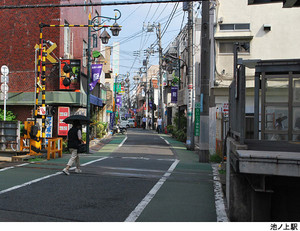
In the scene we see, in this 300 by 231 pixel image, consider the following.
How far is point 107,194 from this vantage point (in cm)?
861

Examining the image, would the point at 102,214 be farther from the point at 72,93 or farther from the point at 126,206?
the point at 72,93

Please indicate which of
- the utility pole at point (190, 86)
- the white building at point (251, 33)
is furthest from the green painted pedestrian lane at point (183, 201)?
the white building at point (251, 33)

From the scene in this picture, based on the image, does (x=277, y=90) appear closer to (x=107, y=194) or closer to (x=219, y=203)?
(x=219, y=203)

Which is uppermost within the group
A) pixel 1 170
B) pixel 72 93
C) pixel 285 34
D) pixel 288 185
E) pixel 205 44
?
pixel 285 34

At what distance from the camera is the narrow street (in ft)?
22.0

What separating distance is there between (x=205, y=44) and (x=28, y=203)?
A: 1171 centimetres

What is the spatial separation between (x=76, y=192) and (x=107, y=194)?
2.62ft

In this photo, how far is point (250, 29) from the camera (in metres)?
21.8

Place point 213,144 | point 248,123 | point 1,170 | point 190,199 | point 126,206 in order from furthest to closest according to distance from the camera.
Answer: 1. point 213,144
2. point 248,123
3. point 1,170
4. point 190,199
5. point 126,206

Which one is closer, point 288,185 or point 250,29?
point 288,185

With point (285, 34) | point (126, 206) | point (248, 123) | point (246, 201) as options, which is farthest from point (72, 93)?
point (246, 201)

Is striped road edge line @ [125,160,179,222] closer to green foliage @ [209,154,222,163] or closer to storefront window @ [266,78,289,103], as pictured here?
storefront window @ [266,78,289,103]

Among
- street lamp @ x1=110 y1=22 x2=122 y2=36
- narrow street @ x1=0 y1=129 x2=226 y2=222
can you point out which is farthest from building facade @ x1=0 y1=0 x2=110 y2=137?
narrow street @ x1=0 y1=129 x2=226 y2=222

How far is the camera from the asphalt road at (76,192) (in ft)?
22.0
